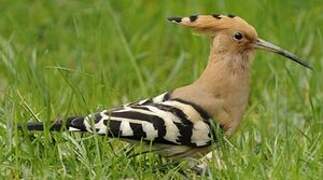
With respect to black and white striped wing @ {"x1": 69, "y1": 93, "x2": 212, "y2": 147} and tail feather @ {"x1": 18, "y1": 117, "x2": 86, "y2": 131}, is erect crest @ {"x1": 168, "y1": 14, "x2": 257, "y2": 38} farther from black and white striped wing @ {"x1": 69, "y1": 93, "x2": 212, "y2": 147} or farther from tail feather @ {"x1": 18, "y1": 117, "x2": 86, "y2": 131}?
tail feather @ {"x1": 18, "y1": 117, "x2": 86, "y2": 131}

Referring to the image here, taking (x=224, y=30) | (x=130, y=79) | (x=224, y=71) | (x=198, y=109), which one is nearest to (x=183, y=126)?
(x=198, y=109)

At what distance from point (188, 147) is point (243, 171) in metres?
0.34

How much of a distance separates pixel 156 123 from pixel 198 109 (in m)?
0.22

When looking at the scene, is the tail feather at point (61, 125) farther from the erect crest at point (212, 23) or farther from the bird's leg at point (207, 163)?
the erect crest at point (212, 23)

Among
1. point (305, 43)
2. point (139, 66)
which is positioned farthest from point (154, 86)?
point (305, 43)

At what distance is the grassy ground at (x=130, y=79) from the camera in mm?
5184

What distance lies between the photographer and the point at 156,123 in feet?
17.0

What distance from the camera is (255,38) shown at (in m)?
5.48

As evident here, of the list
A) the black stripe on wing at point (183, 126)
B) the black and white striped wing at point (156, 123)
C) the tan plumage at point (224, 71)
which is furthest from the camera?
the tan plumage at point (224, 71)

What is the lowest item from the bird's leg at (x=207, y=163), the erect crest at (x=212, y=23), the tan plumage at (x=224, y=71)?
the bird's leg at (x=207, y=163)

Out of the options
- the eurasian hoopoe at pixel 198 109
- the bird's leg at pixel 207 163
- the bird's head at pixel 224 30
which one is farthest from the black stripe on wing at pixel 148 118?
the bird's head at pixel 224 30

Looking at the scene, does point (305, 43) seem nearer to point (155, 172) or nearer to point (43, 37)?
point (43, 37)

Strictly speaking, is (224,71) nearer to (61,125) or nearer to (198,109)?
(198,109)

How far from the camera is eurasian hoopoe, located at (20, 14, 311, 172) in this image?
5.15 m
